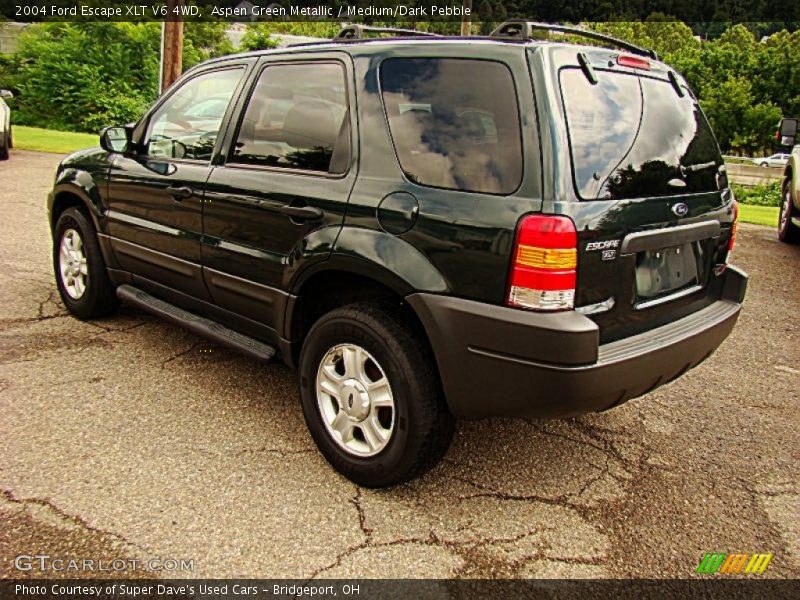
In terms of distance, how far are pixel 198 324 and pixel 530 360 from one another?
1987mm

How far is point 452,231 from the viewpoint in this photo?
97.0 inches

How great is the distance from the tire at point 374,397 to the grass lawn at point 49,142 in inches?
509

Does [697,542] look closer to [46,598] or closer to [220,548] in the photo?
[220,548]

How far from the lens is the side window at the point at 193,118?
3.54 metres

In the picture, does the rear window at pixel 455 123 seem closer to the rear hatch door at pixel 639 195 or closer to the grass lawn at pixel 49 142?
the rear hatch door at pixel 639 195

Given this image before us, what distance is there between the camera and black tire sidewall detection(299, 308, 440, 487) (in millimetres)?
2596

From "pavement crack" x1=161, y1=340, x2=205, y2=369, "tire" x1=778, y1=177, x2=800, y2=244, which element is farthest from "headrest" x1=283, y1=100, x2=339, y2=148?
"tire" x1=778, y1=177, x2=800, y2=244

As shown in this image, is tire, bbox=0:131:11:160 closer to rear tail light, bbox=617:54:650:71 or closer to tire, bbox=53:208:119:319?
tire, bbox=53:208:119:319

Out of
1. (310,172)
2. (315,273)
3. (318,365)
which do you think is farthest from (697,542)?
(310,172)

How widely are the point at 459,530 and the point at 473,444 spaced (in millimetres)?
702

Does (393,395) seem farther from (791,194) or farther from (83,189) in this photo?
(791,194)

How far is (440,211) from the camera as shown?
2.49 meters

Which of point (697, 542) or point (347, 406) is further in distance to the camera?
point (347, 406)

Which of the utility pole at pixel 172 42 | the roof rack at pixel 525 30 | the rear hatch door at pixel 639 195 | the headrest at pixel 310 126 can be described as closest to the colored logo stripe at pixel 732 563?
the rear hatch door at pixel 639 195
